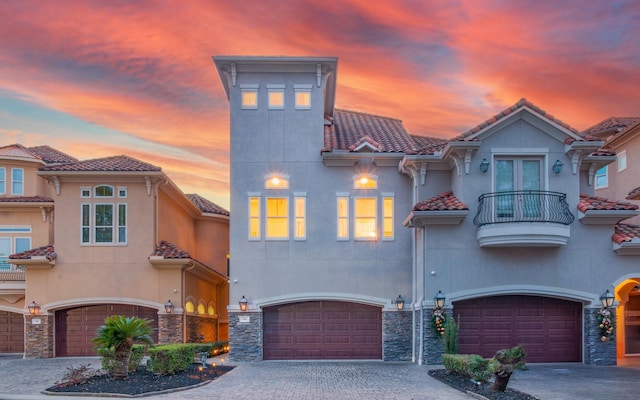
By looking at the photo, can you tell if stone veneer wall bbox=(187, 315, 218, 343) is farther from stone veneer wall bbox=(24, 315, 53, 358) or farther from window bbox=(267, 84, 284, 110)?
window bbox=(267, 84, 284, 110)

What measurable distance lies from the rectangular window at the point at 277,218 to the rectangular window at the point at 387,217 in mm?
3766

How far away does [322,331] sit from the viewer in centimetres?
2364

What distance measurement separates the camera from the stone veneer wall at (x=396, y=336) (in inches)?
915

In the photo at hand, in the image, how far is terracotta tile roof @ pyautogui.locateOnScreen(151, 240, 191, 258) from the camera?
25234 mm

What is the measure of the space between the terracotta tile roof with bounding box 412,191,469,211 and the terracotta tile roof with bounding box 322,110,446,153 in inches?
91.5

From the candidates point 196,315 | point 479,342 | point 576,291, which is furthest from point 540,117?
point 196,315

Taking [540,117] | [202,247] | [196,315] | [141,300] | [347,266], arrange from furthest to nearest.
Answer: [202,247], [196,315], [141,300], [347,266], [540,117]

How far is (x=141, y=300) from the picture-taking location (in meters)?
25.5

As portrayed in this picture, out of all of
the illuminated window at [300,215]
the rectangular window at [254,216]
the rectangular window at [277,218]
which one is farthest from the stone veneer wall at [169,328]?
the illuminated window at [300,215]

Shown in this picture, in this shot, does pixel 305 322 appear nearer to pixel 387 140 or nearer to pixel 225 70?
Answer: pixel 387 140

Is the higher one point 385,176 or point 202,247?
point 385,176

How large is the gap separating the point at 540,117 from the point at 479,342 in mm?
8084

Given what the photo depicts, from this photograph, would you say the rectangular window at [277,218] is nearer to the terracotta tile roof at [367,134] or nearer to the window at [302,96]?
the terracotta tile roof at [367,134]

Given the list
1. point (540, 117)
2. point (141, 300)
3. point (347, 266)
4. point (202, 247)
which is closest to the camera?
point (540, 117)
